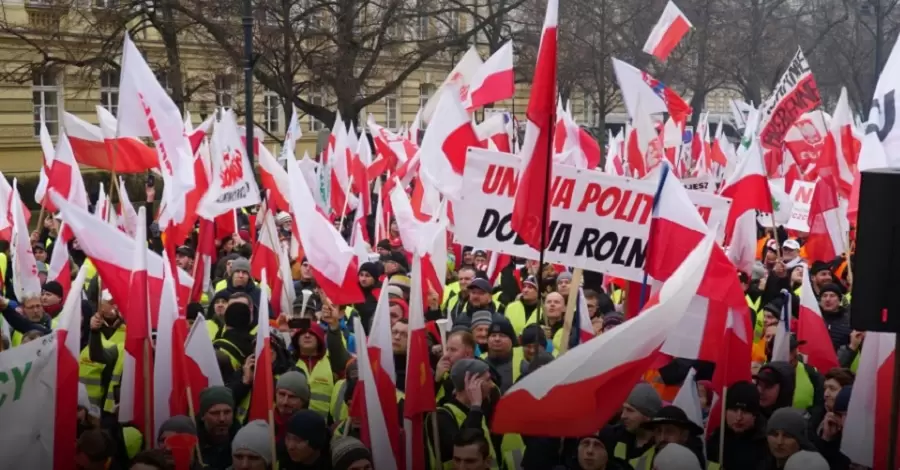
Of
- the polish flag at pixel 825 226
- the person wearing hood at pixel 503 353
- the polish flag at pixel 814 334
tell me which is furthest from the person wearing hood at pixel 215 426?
the polish flag at pixel 825 226

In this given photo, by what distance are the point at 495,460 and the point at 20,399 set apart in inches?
85.7

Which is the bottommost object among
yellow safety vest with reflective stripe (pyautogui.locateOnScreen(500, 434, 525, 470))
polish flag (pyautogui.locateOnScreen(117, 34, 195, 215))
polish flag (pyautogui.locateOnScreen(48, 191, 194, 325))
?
yellow safety vest with reflective stripe (pyautogui.locateOnScreen(500, 434, 525, 470))

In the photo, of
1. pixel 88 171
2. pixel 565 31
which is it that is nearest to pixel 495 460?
pixel 88 171

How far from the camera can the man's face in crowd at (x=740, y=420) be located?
562 cm

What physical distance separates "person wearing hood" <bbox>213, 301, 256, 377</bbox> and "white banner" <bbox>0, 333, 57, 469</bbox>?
6.54 feet

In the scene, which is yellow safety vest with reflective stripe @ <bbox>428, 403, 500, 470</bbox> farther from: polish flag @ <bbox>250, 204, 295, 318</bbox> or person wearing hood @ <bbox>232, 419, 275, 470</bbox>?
polish flag @ <bbox>250, 204, 295, 318</bbox>

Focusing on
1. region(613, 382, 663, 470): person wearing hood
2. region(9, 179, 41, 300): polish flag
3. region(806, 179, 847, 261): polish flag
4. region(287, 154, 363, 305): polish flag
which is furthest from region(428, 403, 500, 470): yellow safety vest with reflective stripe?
region(806, 179, 847, 261): polish flag

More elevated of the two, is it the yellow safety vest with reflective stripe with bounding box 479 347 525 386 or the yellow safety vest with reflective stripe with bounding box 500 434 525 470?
the yellow safety vest with reflective stripe with bounding box 479 347 525 386

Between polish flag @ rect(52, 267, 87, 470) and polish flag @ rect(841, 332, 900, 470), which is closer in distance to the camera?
polish flag @ rect(52, 267, 87, 470)

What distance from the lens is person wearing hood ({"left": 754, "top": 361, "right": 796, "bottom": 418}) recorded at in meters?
6.06

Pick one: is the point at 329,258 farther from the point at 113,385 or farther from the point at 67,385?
the point at 67,385

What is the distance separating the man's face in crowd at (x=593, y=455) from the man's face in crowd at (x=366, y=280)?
3932 mm

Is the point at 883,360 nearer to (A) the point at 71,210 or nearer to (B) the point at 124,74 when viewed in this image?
(A) the point at 71,210

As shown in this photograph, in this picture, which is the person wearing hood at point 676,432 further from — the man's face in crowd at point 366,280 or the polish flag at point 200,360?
the man's face in crowd at point 366,280
